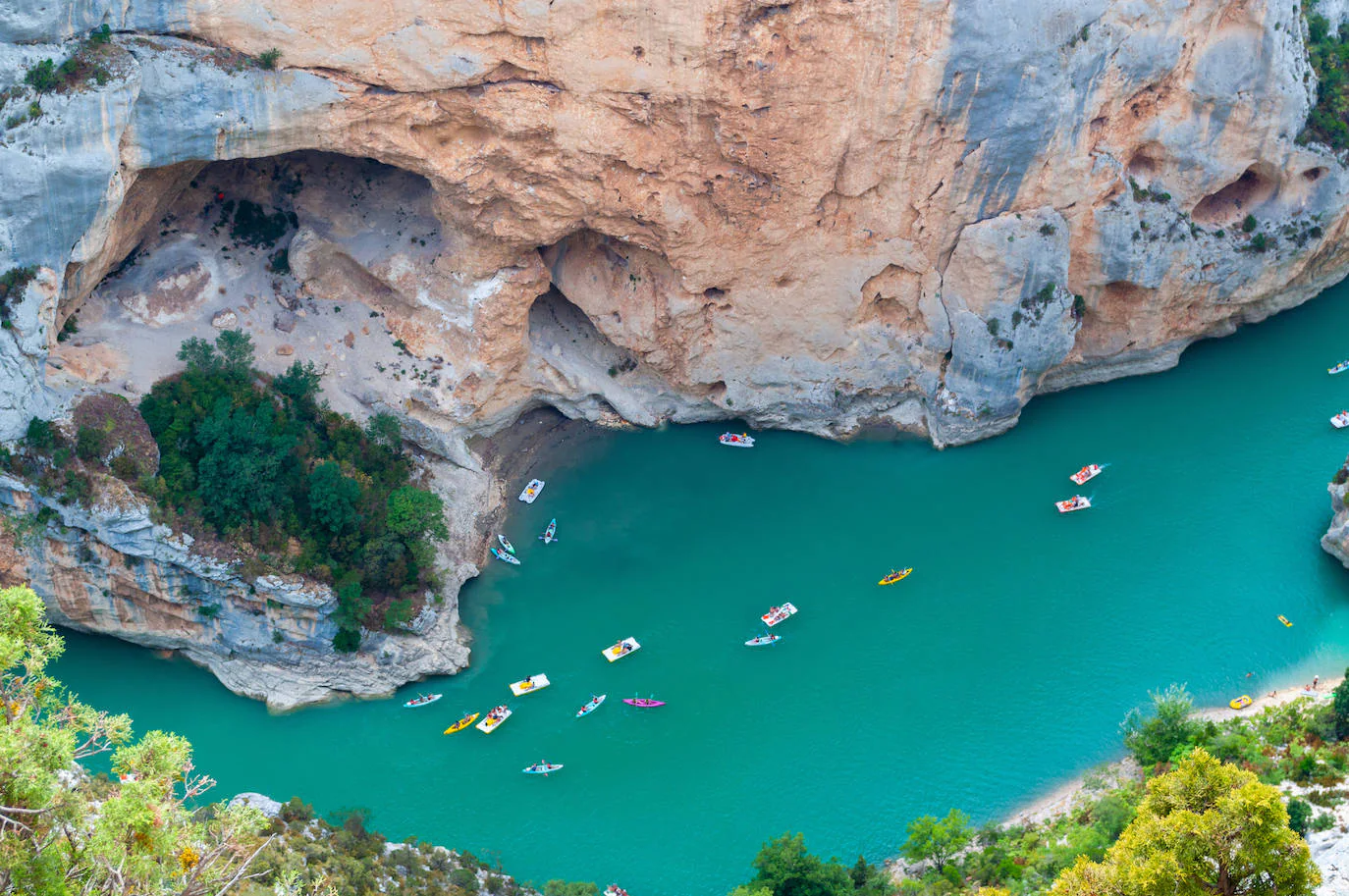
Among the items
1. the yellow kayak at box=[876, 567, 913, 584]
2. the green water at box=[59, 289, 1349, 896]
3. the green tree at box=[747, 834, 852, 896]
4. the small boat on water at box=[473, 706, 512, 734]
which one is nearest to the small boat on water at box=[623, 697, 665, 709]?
the green water at box=[59, 289, 1349, 896]

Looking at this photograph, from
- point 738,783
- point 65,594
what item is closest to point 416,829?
point 738,783

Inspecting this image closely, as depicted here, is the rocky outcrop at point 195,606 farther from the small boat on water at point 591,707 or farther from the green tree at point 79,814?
the green tree at point 79,814

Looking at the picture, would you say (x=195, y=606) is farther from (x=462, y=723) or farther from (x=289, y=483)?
(x=462, y=723)

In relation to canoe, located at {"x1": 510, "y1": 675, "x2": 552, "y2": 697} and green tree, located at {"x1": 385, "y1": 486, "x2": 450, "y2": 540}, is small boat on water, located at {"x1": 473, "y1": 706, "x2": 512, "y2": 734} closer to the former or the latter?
canoe, located at {"x1": 510, "y1": 675, "x2": 552, "y2": 697}

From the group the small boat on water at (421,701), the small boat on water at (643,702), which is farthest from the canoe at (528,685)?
the small boat on water at (643,702)

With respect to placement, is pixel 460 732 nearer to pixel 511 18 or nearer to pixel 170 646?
pixel 170 646
